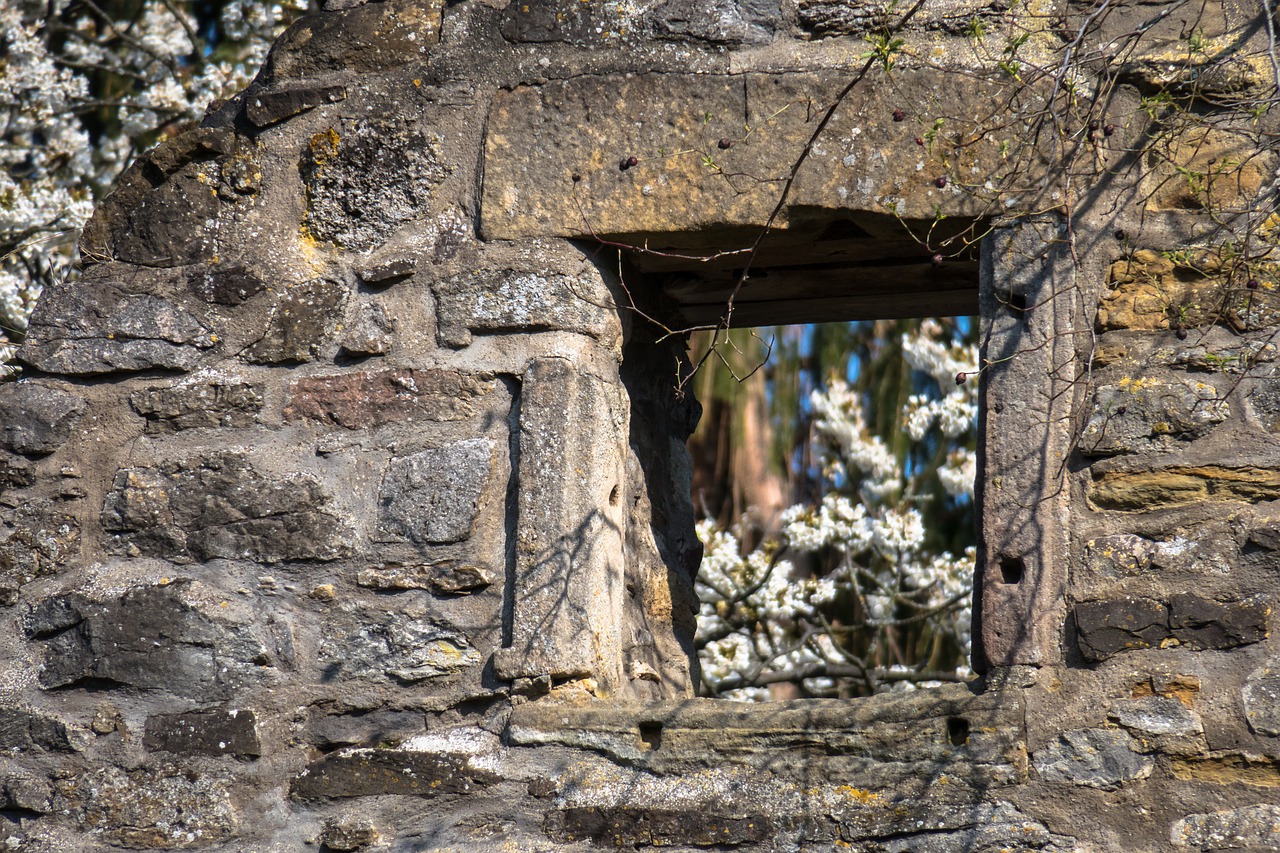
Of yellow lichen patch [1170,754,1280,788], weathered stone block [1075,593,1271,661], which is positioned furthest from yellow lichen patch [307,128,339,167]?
yellow lichen patch [1170,754,1280,788]

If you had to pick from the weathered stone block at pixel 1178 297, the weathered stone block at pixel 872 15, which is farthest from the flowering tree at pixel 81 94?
the weathered stone block at pixel 1178 297

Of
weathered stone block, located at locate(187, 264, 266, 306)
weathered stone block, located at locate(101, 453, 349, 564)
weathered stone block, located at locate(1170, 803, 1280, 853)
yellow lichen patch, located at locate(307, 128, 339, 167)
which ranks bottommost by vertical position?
weathered stone block, located at locate(1170, 803, 1280, 853)

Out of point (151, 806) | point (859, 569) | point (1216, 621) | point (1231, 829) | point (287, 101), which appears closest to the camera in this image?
point (1231, 829)

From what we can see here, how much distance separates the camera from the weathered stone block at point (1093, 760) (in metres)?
1.99

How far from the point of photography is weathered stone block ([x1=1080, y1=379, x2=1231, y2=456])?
216 centimetres

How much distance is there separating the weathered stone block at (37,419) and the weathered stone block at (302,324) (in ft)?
1.17

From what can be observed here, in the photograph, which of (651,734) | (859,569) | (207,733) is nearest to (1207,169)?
(651,734)

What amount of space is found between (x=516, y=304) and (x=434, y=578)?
19.9 inches

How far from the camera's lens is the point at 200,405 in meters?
2.47

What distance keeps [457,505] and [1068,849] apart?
1.11 meters

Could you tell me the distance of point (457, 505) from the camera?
2.32 metres

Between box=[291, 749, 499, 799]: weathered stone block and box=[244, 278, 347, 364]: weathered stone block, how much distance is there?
2.41 ft

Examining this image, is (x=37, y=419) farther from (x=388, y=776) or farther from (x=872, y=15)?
(x=872, y=15)

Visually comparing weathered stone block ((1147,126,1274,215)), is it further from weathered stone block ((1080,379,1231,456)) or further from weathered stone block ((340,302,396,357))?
weathered stone block ((340,302,396,357))
